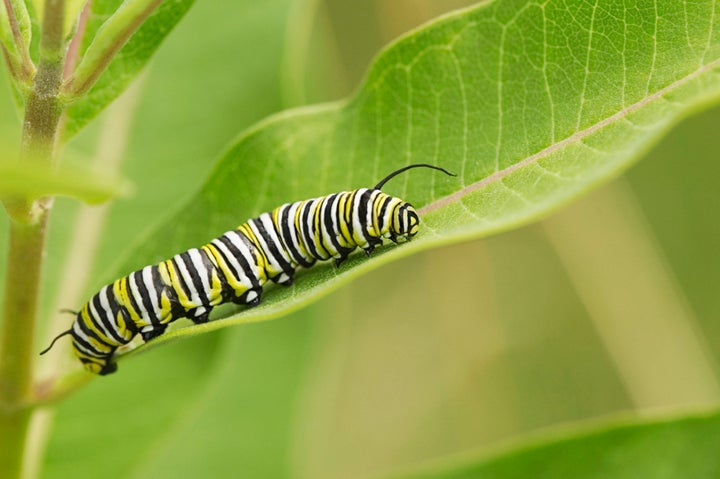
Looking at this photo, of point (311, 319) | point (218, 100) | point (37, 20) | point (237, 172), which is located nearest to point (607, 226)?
point (311, 319)

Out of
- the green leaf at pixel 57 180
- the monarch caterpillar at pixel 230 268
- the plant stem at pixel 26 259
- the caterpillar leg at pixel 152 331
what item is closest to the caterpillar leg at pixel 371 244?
the monarch caterpillar at pixel 230 268

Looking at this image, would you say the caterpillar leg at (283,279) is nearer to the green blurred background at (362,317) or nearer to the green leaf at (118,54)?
the green blurred background at (362,317)

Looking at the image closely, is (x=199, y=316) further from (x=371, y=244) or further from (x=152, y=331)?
(x=371, y=244)

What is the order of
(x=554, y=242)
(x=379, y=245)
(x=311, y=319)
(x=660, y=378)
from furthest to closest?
(x=554, y=242)
(x=660, y=378)
(x=311, y=319)
(x=379, y=245)

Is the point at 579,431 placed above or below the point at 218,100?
below

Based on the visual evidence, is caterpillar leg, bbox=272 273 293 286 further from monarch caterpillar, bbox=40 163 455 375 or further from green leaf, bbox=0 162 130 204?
green leaf, bbox=0 162 130 204

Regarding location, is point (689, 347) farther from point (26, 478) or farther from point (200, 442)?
point (26, 478)
